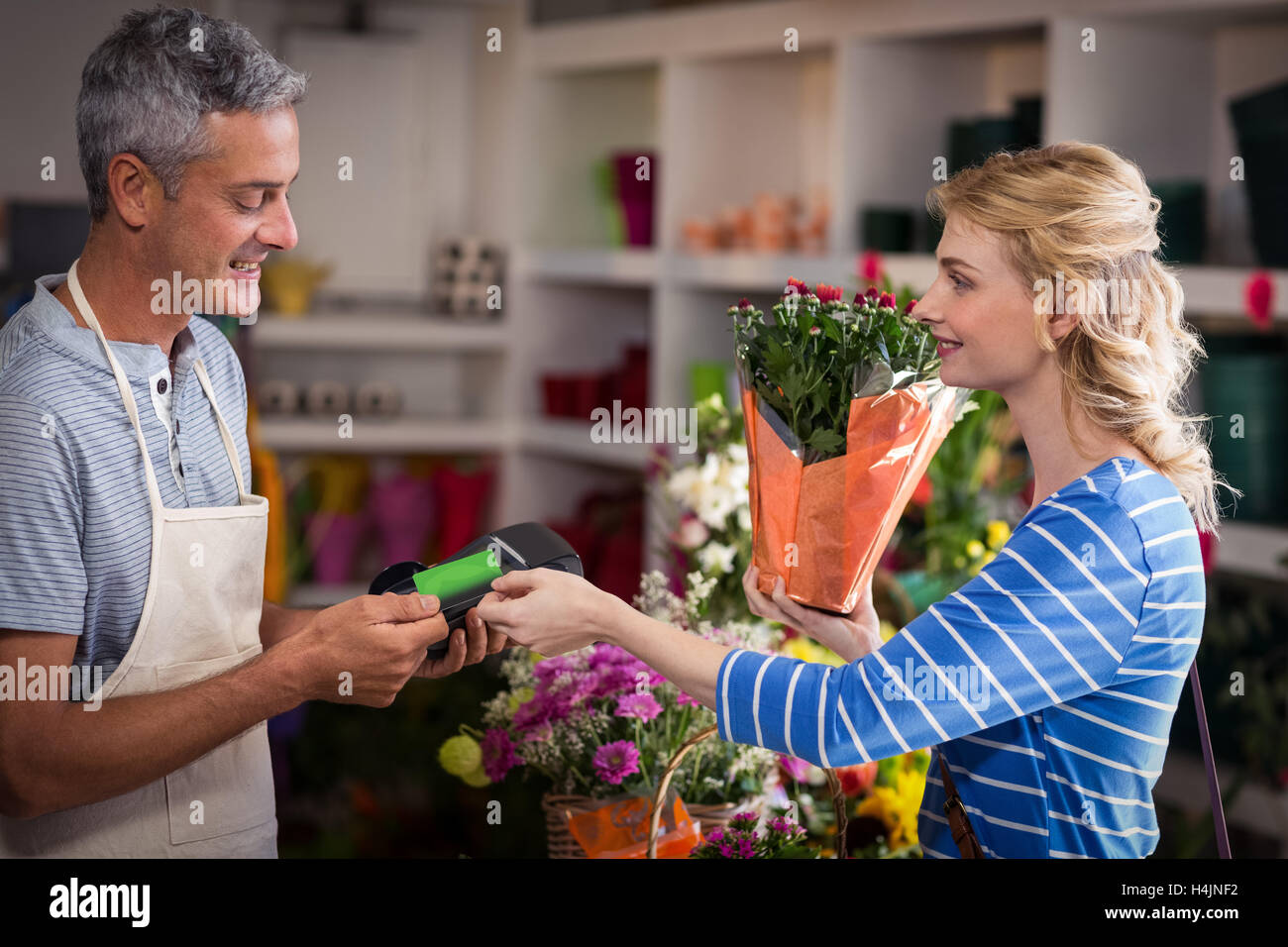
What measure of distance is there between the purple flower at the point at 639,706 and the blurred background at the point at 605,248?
0.53m

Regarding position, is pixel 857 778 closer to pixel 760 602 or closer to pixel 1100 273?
pixel 760 602

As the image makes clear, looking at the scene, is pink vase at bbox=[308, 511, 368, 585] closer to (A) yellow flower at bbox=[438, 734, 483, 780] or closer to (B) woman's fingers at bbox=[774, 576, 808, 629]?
(A) yellow flower at bbox=[438, 734, 483, 780]

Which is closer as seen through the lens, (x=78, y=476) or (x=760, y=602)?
(x=78, y=476)

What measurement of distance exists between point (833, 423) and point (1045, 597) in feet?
0.83

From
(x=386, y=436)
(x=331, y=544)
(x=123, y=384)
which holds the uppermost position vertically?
(x=123, y=384)

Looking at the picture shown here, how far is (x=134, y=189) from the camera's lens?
118 cm

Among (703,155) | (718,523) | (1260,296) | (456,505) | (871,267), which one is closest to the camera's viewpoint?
(718,523)

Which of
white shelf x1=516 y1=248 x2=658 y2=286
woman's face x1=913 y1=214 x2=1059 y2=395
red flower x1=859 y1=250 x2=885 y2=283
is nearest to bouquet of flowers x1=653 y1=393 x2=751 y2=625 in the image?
woman's face x1=913 y1=214 x2=1059 y2=395

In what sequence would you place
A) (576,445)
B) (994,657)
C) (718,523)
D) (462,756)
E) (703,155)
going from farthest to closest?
(576,445)
(703,155)
(718,523)
(462,756)
(994,657)

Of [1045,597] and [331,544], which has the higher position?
[1045,597]

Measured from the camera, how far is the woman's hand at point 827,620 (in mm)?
1318

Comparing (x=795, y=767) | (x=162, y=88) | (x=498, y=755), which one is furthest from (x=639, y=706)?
(x=162, y=88)

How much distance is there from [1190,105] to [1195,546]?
1917 millimetres
